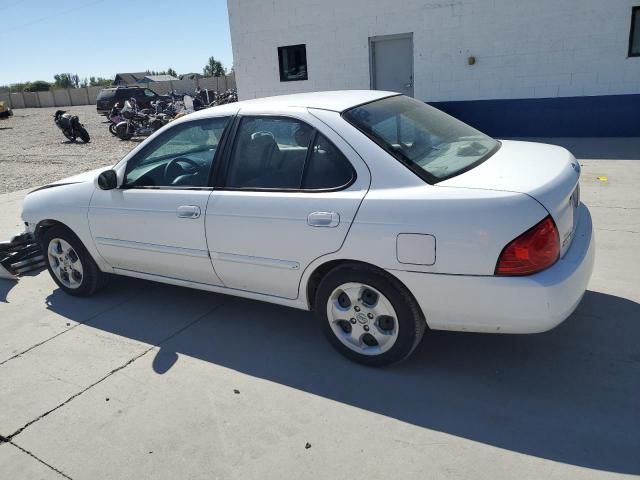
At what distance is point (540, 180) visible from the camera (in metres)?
2.88

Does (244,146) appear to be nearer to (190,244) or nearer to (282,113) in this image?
(282,113)

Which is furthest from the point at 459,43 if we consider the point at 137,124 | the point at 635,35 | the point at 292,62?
the point at 137,124

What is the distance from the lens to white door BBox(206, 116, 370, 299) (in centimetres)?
312

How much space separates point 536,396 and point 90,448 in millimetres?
2417

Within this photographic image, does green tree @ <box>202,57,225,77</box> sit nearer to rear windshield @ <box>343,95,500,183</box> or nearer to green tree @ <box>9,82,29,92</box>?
green tree @ <box>9,82,29,92</box>

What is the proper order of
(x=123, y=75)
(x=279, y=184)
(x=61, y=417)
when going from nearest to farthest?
1. (x=61, y=417)
2. (x=279, y=184)
3. (x=123, y=75)

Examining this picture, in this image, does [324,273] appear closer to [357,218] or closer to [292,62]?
[357,218]

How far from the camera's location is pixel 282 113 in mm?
3482

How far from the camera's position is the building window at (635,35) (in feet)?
33.2

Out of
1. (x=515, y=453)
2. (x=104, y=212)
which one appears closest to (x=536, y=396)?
(x=515, y=453)

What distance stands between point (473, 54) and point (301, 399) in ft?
33.6

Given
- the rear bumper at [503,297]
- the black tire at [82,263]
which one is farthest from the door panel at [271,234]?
the black tire at [82,263]

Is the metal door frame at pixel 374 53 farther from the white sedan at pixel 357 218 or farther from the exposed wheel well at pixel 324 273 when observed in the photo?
the exposed wheel well at pixel 324 273

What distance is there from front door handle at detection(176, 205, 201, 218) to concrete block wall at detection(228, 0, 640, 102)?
376 inches
